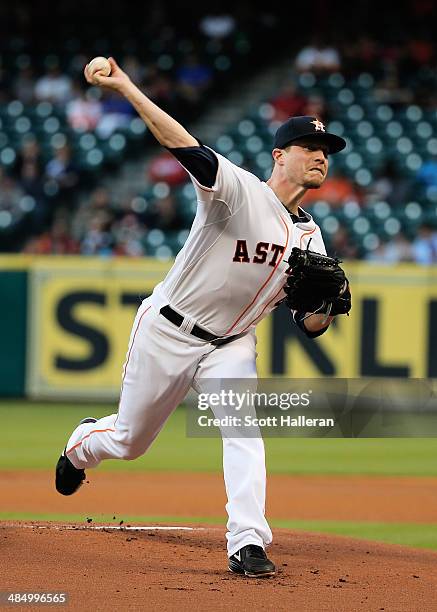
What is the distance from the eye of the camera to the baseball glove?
4898mm

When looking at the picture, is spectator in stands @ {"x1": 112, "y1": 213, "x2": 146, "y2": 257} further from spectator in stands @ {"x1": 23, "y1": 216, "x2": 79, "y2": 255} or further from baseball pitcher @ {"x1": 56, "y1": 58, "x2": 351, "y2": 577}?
baseball pitcher @ {"x1": 56, "y1": 58, "x2": 351, "y2": 577}

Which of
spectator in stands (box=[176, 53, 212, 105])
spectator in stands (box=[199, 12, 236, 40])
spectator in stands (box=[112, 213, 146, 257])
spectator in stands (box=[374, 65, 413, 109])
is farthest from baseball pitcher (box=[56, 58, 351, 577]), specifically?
spectator in stands (box=[199, 12, 236, 40])

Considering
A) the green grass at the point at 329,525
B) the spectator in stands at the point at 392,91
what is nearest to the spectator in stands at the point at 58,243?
the spectator in stands at the point at 392,91

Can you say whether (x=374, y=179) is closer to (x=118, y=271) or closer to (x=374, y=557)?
(x=118, y=271)

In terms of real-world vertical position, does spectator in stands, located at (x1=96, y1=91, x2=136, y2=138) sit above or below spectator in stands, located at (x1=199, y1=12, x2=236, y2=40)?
below

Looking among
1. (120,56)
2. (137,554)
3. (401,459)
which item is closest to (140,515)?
(137,554)

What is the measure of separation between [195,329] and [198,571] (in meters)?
1.02

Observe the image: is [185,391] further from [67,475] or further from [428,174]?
[428,174]

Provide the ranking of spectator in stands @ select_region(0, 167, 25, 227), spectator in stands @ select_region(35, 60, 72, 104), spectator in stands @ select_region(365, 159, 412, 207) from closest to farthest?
spectator in stands @ select_region(365, 159, 412, 207), spectator in stands @ select_region(0, 167, 25, 227), spectator in stands @ select_region(35, 60, 72, 104)

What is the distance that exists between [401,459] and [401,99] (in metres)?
7.46

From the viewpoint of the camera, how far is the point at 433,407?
11695 millimetres

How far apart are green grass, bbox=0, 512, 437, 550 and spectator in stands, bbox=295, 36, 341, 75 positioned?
10.2m

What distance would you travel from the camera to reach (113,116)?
15531mm

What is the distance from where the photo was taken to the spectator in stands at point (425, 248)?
12.5 meters
